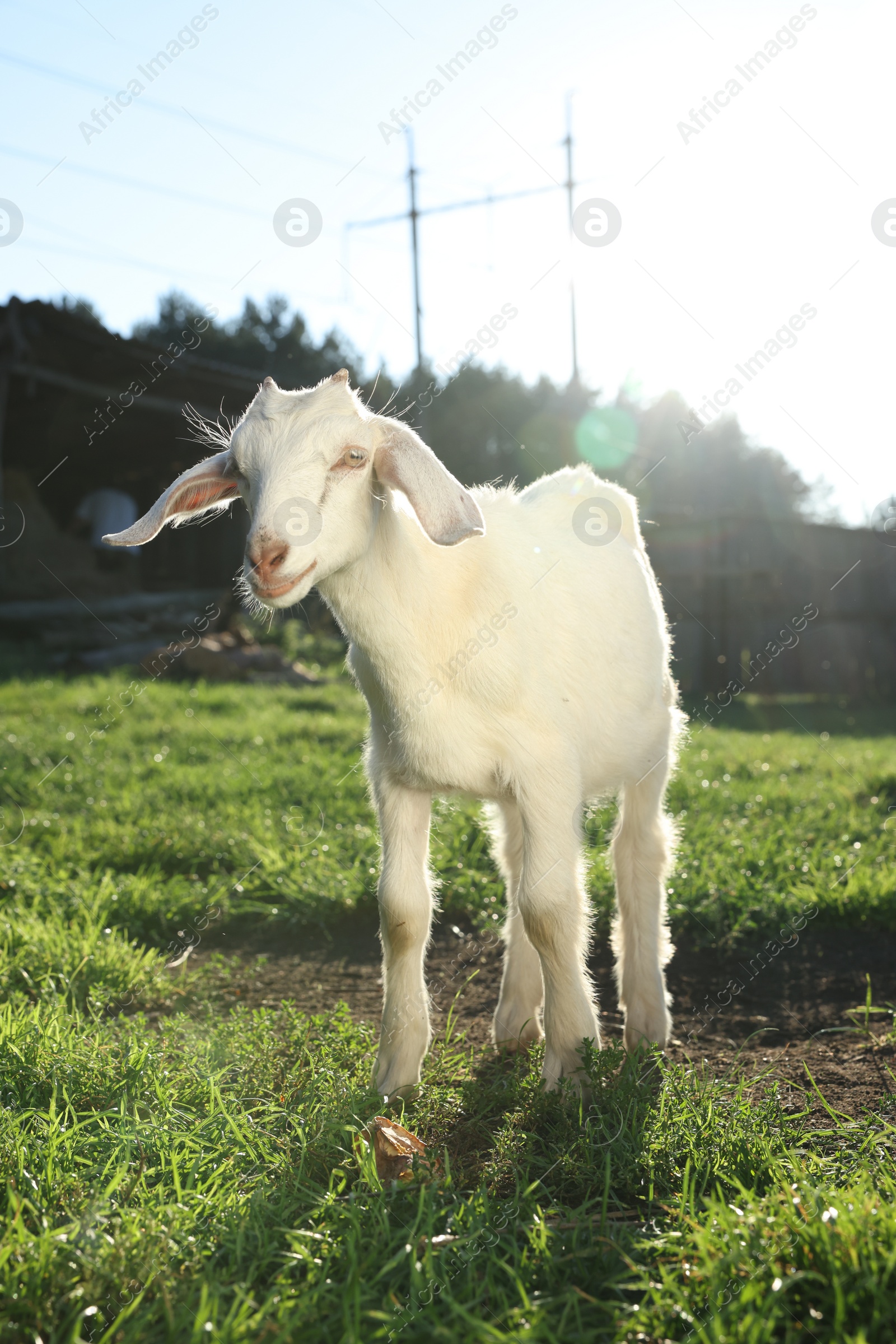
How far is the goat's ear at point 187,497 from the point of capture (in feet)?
8.61

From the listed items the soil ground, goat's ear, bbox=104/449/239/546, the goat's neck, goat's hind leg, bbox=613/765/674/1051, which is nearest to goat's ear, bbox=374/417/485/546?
the goat's neck

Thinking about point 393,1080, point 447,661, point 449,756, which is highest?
point 447,661

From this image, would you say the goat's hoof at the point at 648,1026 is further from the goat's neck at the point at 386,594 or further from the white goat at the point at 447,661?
the goat's neck at the point at 386,594

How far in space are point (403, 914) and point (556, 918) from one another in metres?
0.45

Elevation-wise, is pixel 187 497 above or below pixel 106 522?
below

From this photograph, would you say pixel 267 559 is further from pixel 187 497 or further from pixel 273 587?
pixel 187 497

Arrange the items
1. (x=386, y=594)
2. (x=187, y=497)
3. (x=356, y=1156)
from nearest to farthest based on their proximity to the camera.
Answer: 1. (x=356, y=1156)
2. (x=386, y=594)
3. (x=187, y=497)

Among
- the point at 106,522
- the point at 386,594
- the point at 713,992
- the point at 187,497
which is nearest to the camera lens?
the point at 386,594

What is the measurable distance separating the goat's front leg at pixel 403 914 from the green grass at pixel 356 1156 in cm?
14

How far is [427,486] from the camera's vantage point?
2.32 m

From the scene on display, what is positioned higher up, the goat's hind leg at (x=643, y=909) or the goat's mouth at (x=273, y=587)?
the goat's mouth at (x=273, y=587)

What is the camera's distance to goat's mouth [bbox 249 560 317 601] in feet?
7.37

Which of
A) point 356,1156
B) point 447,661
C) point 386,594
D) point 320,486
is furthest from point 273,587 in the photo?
point 356,1156

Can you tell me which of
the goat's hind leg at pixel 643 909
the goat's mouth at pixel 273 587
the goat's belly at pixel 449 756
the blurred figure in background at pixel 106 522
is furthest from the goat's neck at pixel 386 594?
the blurred figure in background at pixel 106 522
